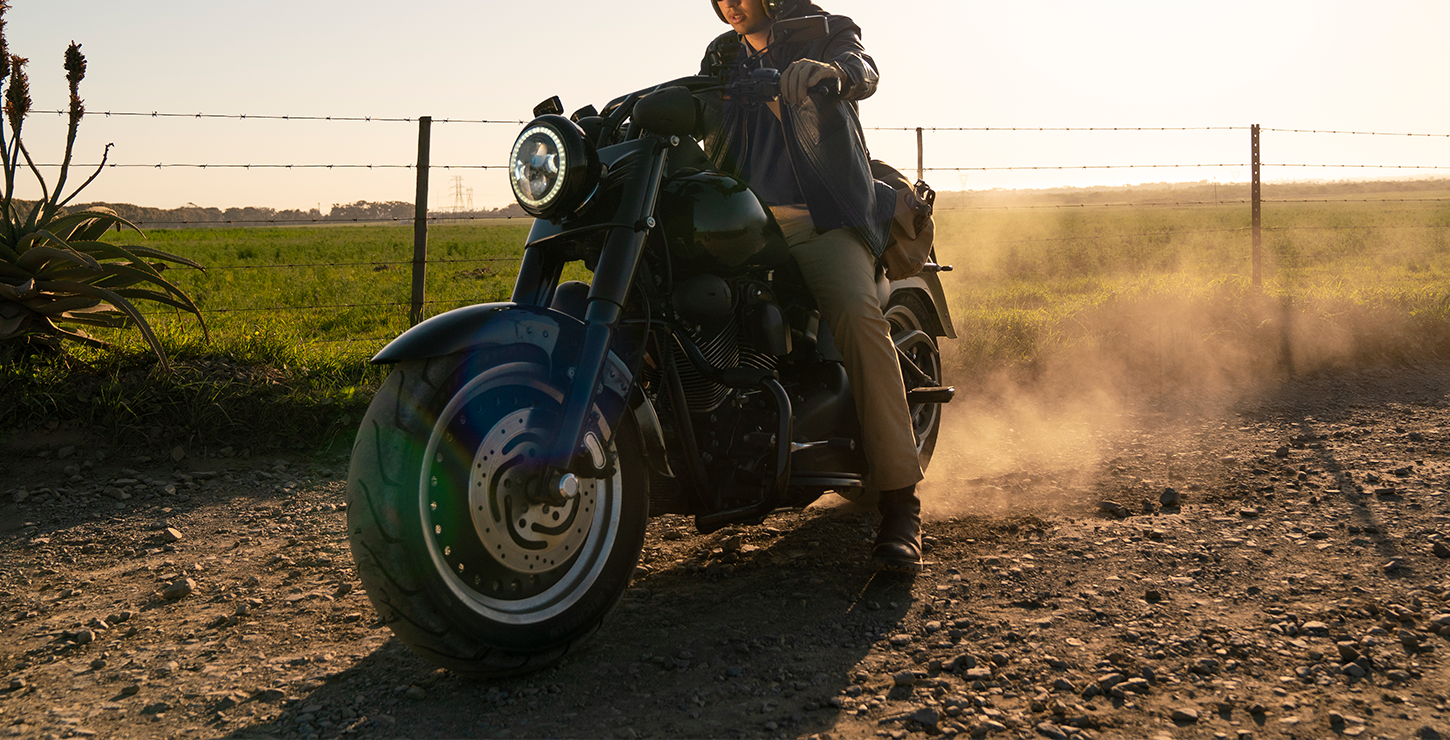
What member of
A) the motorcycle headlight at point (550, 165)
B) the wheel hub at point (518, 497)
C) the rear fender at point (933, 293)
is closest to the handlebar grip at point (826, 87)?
the motorcycle headlight at point (550, 165)

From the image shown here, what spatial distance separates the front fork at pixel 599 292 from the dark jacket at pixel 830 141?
0.50 metres

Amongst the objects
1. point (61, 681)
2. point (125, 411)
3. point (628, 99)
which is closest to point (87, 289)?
point (125, 411)

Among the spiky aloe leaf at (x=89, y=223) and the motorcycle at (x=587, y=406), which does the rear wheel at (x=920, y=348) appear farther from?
the spiky aloe leaf at (x=89, y=223)

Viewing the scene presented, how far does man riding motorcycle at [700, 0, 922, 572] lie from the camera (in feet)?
10.6

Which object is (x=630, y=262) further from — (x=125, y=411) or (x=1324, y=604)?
(x=125, y=411)

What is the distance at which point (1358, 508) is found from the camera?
3.95m

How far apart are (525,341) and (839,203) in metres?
1.28

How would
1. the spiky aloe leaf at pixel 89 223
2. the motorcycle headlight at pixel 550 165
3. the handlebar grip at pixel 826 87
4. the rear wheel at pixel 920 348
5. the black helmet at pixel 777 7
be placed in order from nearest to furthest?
the motorcycle headlight at pixel 550 165
the handlebar grip at pixel 826 87
the black helmet at pixel 777 7
the rear wheel at pixel 920 348
the spiky aloe leaf at pixel 89 223

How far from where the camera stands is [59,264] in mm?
5070

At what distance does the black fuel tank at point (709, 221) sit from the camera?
2.82 metres

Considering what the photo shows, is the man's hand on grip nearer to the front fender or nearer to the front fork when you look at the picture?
the front fork

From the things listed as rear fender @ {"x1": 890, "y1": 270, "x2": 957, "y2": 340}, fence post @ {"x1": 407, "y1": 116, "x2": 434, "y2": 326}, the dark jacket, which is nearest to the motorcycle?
the dark jacket

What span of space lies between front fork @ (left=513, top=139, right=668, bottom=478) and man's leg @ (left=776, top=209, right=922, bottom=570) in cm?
69

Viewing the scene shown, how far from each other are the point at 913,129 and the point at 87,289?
7.31 meters
